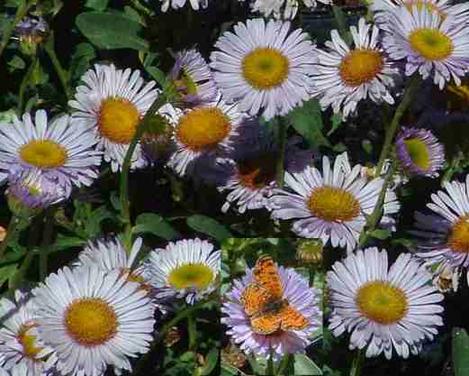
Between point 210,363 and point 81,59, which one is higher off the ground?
point 81,59

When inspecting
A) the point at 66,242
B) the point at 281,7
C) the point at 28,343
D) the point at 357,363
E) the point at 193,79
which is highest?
the point at 281,7

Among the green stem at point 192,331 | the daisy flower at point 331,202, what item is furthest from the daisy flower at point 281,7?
the green stem at point 192,331

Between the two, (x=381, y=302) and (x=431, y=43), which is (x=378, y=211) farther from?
(x=431, y=43)

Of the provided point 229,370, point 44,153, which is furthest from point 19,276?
point 229,370

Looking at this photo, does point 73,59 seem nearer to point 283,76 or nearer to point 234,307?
point 283,76

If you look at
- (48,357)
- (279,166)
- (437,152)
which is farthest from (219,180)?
(48,357)

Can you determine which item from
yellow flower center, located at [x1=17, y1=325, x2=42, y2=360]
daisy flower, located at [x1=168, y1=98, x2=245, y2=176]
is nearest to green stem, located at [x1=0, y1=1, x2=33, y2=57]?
daisy flower, located at [x1=168, y1=98, x2=245, y2=176]

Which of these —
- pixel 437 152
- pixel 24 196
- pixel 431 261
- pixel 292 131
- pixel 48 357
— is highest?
pixel 292 131
